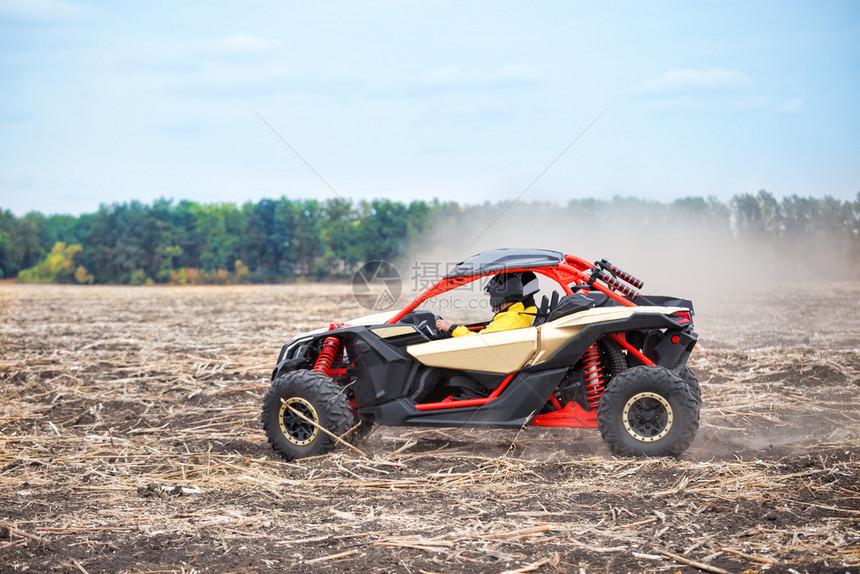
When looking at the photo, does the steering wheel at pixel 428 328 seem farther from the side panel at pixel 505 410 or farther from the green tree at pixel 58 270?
the green tree at pixel 58 270

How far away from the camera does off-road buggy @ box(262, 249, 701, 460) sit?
708cm

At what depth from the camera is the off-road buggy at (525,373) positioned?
23.2 feet

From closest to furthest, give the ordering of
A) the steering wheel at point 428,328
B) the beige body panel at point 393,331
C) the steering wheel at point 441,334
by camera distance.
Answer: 1. the beige body panel at point 393,331
2. the steering wheel at point 428,328
3. the steering wheel at point 441,334

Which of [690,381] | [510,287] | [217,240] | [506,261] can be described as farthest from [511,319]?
[217,240]

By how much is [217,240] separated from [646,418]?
70107mm

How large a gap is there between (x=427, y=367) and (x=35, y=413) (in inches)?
222

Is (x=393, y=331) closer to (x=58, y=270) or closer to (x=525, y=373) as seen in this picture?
(x=525, y=373)

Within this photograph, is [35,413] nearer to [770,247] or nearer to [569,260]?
[569,260]

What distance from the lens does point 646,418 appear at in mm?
7125

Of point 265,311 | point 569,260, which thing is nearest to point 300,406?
point 569,260

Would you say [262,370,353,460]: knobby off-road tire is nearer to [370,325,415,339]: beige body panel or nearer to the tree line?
[370,325,415,339]: beige body panel

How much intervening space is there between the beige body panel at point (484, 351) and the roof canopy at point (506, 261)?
59 centimetres

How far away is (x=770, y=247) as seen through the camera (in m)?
42.3

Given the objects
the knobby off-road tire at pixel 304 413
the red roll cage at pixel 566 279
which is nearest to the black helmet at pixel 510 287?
the red roll cage at pixel 566 279
